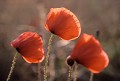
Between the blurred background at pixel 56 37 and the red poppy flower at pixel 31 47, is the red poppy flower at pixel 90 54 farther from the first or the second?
the blurred background at pixel 56 37

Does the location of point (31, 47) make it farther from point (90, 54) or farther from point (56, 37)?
point (56, 37)

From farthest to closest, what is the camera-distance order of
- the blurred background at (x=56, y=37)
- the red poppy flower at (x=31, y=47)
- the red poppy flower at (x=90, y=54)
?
1. the blurred background at (x=56, y=37)
2. the red poppy flower at (x=31, y=47)
3. the red poppy flower at (x=90, y=54)

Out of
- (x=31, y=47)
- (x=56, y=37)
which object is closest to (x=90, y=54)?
(x=31, y=47)

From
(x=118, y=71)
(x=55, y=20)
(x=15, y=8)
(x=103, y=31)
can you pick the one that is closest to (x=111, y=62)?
(x=118, y=71)

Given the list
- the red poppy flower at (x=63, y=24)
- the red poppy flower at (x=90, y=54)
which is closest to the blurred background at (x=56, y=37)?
the red poppy flower at (x=63, y=24)

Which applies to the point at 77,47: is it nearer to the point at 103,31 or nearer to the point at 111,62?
the point at 111,62

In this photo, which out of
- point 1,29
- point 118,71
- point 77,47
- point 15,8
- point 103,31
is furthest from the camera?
point 15,8

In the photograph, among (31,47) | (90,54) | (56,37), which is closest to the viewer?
(90,54)
